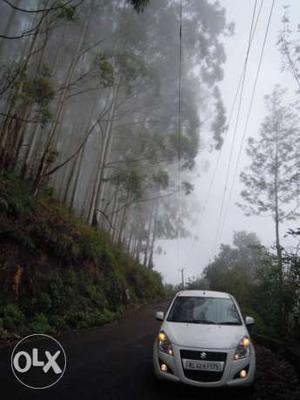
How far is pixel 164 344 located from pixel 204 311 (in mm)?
1167

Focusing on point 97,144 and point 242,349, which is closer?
point 242,349

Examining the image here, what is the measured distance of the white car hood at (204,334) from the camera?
4855 millimetres

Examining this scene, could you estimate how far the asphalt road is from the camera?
463cm

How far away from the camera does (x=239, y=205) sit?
77.9 feet

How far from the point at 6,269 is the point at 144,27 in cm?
1517

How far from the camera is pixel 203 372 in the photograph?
4.66m

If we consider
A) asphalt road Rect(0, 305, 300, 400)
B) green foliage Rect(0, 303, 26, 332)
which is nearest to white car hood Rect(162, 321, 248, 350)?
asphalt road Rect(0, 305, 300, 400)

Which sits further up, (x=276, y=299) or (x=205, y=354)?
(x=276, y=299)

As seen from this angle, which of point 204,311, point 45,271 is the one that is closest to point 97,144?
point 45,271

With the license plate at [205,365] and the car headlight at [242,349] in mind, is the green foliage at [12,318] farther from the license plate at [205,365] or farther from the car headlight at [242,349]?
the car headlight at [242,349]

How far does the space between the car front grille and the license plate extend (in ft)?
0.12

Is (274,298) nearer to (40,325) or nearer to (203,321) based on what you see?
(203,321)

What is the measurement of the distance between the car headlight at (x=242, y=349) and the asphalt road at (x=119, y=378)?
1.62 ft

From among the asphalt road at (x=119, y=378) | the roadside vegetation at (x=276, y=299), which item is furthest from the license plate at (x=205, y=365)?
the roadside vegetation at (x=276, y=299)
